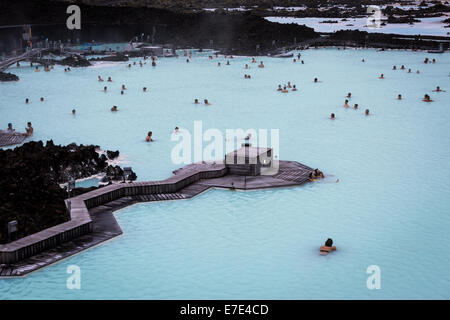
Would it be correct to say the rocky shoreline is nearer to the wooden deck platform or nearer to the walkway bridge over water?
the wooden deck platform

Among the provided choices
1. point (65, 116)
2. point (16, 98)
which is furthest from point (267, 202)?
point (16, 98)

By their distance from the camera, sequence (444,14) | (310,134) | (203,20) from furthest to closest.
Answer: (444,14)
(203,20)
(310,134)

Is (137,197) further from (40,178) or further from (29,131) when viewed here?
(29,131)


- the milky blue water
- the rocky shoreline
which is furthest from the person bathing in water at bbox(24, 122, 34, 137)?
the rocky shoreline

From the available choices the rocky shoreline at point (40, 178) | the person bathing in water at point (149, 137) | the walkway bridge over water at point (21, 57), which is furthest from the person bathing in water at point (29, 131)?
the walkway bridge over water at point (21, 57)

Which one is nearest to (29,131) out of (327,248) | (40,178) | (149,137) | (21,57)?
(149,137)

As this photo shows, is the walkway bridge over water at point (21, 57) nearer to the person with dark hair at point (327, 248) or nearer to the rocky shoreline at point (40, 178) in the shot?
the rocky shoreline at point (40, 178)
